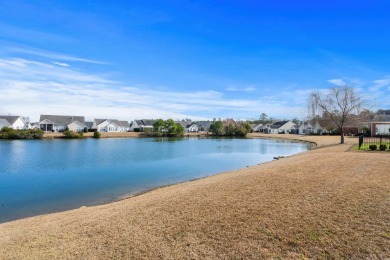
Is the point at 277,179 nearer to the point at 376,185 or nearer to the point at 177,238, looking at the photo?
the point at 376,185

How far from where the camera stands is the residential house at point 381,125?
44.8 meters

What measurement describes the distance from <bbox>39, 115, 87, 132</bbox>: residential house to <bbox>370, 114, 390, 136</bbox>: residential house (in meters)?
75.8

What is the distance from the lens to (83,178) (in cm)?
1858

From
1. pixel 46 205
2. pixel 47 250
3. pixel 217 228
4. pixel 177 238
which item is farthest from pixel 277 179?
pixel 46 205

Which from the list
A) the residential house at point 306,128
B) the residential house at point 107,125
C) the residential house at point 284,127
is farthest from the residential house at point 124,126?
the residential house at point 306,128

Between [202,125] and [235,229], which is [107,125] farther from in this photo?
[235,229]

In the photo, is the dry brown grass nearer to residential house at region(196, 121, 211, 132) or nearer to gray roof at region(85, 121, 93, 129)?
gray roof at region(85, 121, 93, 129)

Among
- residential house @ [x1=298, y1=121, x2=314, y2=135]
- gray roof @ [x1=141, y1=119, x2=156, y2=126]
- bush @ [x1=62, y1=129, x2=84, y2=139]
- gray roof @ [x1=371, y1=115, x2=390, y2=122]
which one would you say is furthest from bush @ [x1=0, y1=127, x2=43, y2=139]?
residential house @ [x1=298, y1=121, x2=314, y2=135]

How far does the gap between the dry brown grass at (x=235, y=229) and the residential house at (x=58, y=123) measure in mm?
78914

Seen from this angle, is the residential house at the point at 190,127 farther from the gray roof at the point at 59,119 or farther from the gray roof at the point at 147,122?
the gray roof at the point at 59,119

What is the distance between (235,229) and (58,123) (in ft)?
277

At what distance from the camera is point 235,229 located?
588 centimetres

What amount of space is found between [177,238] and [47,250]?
8.94ft

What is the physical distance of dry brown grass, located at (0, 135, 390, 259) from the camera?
16.8ft
